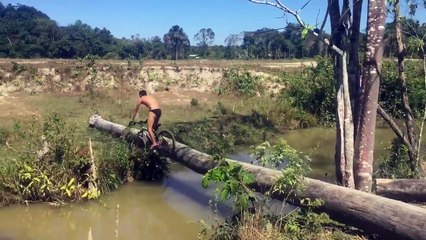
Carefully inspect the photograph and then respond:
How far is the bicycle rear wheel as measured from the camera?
1011 centimetres

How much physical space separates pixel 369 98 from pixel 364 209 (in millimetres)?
2056

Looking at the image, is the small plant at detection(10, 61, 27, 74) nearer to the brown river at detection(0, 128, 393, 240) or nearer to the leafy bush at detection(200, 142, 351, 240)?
the brown river at detection(0, 128, 393, 240)

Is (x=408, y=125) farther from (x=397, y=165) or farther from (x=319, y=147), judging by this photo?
(x=319, y=147)

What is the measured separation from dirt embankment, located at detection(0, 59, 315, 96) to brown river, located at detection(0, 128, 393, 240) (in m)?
13.6

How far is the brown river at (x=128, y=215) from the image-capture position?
743 centimetres

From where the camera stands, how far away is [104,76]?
24.9 m

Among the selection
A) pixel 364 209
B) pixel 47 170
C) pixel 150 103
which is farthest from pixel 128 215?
pixel 364 209

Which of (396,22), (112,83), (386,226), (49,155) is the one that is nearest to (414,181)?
(386,226)

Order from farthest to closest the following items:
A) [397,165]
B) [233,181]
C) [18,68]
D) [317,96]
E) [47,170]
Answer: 1. [18,68]
2. [317,96]
3. [397,165]
4. [47,170]
5. [233,181]

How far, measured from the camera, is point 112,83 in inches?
968

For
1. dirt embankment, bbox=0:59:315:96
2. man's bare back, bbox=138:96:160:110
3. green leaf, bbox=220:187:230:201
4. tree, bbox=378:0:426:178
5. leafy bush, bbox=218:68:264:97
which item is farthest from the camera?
leafy bush, bbox=218:68:264:97

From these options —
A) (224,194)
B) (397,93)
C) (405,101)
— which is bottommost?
(224,194)

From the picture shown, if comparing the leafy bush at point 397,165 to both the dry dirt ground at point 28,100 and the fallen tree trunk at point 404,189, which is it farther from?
the dry dirt ground at point 28,100

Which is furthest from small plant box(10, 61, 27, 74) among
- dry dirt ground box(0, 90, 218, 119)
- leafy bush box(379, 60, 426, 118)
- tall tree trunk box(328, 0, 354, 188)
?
tall tree trunk box(328, 0, 354, 188)
